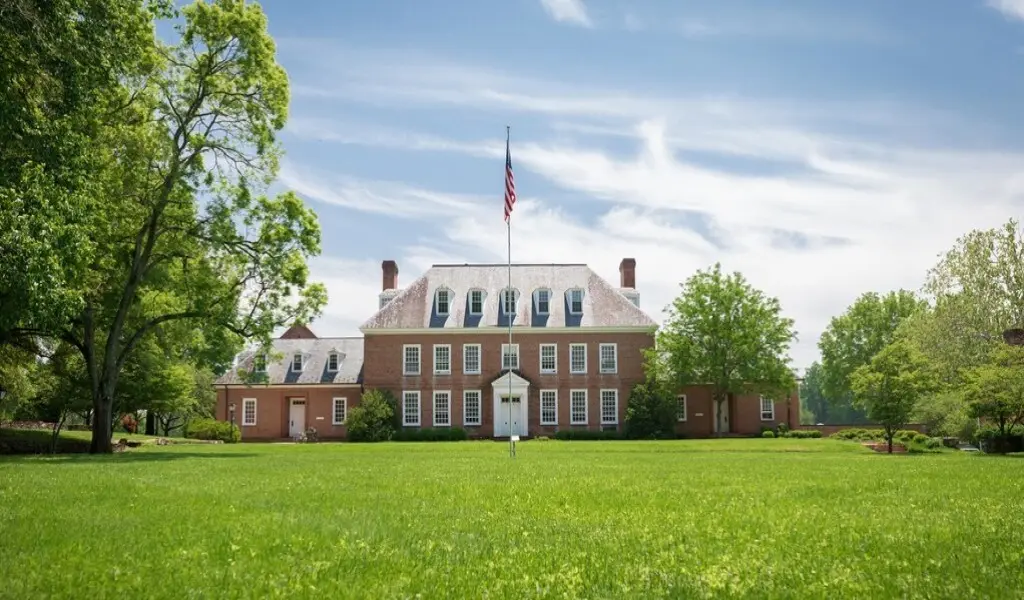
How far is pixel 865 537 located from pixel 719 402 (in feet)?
155

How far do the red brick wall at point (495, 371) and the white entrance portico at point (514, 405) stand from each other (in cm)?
32

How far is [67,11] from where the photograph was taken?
17.2 m

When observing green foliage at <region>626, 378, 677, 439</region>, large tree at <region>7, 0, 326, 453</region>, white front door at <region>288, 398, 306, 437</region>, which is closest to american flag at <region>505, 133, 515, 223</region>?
large tree at <region>7, 0, 326, 453</region>

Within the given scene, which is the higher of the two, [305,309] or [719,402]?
[305,309]

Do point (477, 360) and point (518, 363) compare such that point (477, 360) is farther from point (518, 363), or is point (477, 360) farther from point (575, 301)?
point (575, 301)

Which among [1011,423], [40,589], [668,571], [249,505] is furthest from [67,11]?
[1011,423]

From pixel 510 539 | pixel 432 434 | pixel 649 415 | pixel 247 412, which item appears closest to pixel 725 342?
pixel 649 415

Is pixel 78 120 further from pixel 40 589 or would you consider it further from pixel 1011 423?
pixel 1011 423

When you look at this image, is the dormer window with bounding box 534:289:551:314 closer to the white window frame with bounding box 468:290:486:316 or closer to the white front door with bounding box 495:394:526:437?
the white window frame with bounding box 468:290:486:316

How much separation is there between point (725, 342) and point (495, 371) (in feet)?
46.2

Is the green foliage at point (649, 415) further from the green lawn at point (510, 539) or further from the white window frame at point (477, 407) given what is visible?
the green lawn at point (510, 539)

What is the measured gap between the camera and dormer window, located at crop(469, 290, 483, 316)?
5656cm

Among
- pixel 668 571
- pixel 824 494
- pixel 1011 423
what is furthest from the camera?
pixel 1011 423

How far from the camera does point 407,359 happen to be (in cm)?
5566
